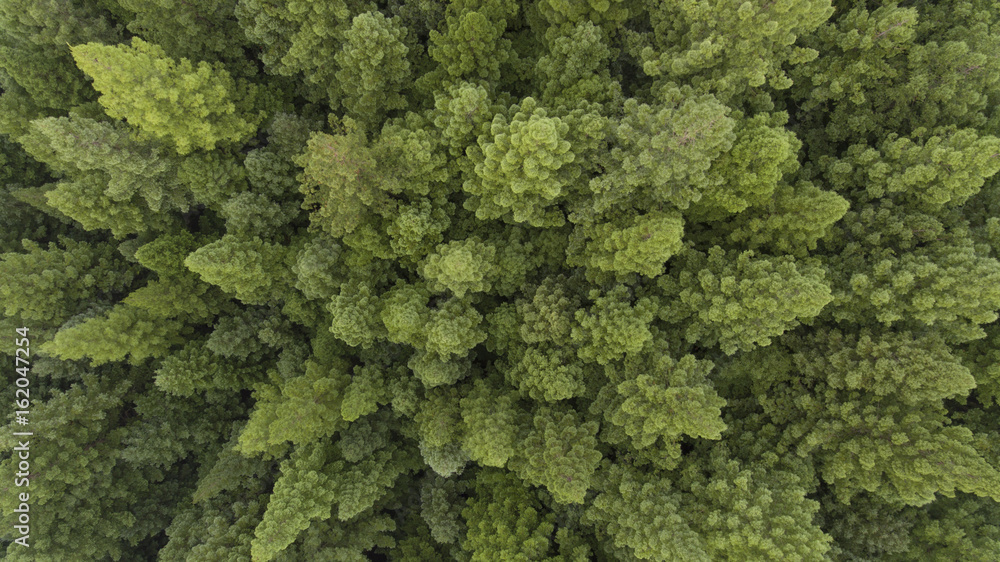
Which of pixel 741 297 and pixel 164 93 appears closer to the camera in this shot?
pixel 741 297

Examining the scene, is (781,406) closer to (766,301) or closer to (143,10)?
(766,301)

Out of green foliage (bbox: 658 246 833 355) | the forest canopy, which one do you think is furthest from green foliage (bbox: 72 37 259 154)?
green foliage (bbox: 658 246 833 355)

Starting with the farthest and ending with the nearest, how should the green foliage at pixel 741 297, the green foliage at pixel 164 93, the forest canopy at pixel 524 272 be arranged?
the forest canopy at pixel 524 272 < the green foliage at pixel 164 93 < the green foliage at pixel 741 297

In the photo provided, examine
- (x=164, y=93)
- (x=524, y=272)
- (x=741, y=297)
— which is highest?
(x=164, y=93)

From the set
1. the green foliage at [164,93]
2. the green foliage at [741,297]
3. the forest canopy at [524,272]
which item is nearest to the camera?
the green foliage at [741,297]

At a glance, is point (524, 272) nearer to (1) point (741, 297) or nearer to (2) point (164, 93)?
(1) point (741, 297)

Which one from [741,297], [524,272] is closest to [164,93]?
[524,272]

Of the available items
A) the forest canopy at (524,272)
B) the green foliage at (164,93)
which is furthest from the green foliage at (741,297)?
the green foliage at (164,93)

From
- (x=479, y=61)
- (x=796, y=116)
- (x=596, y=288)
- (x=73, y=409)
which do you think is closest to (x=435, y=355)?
(x=596, y=288)

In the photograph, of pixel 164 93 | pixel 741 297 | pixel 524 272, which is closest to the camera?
pixel 741 297

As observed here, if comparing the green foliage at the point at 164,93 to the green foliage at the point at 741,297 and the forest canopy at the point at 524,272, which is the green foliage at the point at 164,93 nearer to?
the forest canopy at the point at 524,272
